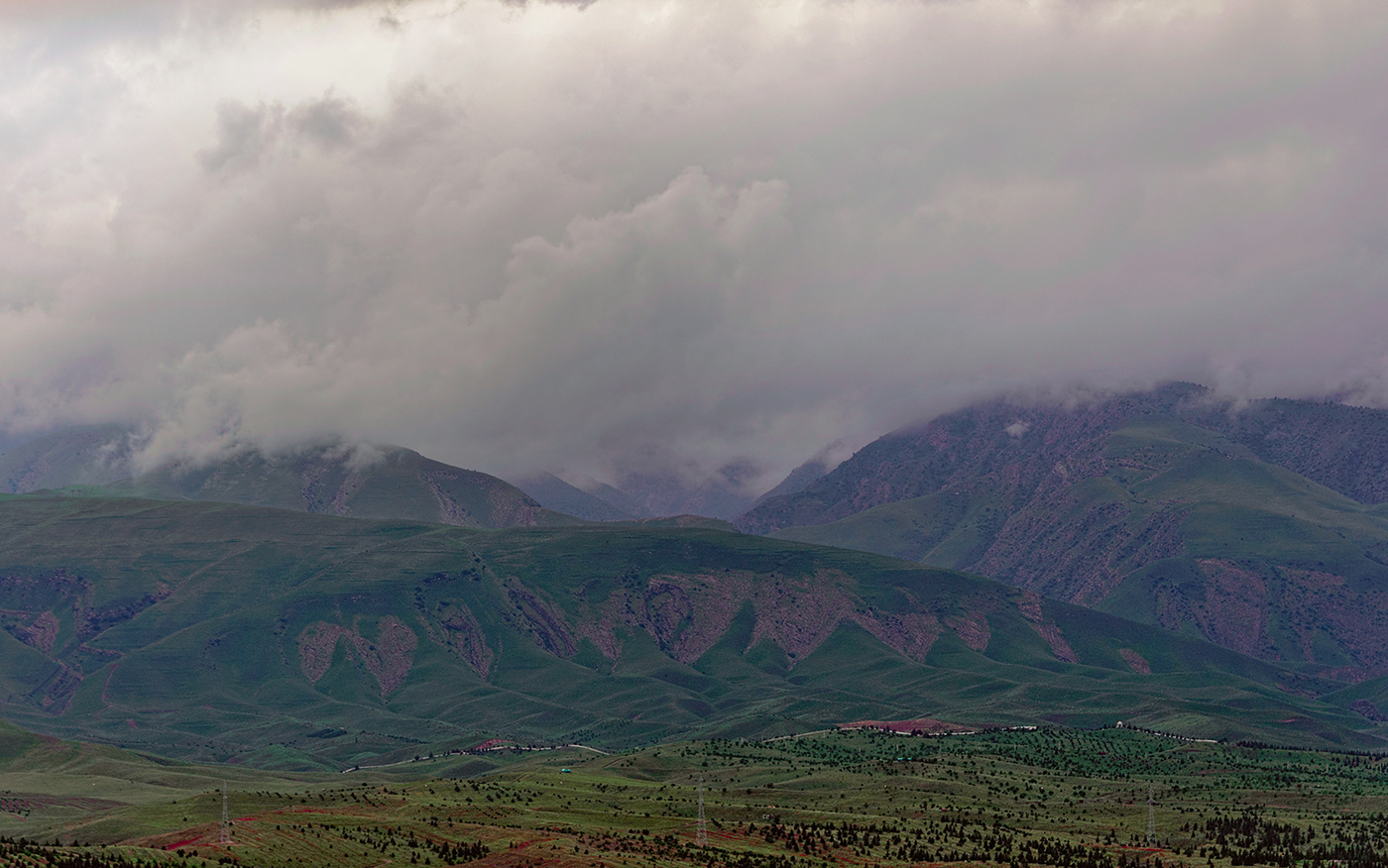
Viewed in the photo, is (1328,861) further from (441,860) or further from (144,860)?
(144,860)

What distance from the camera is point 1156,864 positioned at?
172m

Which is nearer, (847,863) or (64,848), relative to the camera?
(64,848)

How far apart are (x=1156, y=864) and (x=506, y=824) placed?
3257 inches

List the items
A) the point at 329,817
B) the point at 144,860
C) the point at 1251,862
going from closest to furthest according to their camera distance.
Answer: the point at 144,860
the point at 1251,862
the point at 329,817

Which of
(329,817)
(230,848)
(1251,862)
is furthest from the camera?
(329,817)

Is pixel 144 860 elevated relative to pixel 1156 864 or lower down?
elevated

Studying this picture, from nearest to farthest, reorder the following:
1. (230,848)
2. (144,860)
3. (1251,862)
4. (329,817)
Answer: (144,860) < (230,848) < (1251,862) < (329,817)

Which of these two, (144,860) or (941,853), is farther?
(941,853)

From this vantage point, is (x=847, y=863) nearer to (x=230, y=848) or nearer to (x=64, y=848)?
(x=230, y=848)

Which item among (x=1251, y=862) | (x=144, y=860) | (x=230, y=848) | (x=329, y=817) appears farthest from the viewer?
(x=329, y=817)

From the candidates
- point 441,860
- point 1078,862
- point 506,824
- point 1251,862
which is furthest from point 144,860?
point 1251,862

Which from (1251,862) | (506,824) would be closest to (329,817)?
(506,824)

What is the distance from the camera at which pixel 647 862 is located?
16800 centimetres

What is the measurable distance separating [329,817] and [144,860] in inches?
1910
